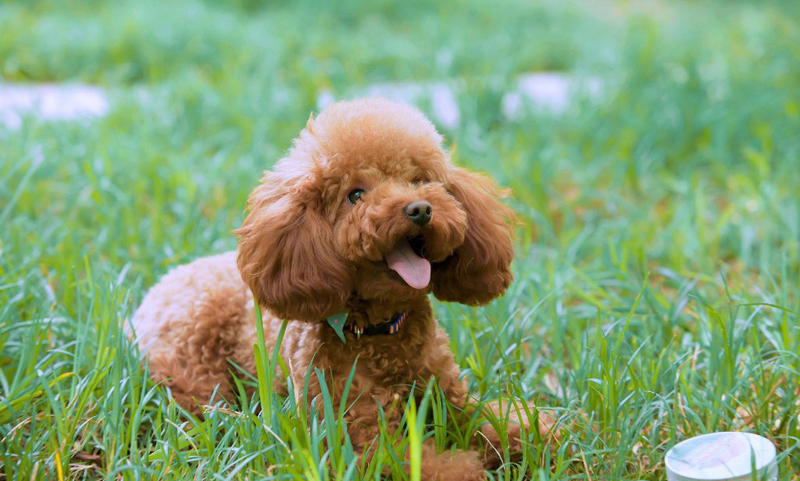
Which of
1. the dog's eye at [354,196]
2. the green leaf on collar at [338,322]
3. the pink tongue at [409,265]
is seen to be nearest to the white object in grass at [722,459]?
the pink tongue at [409,265]

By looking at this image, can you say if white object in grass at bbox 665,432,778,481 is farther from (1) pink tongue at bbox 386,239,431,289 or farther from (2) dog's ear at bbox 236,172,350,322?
(2) dog's ear at bbox 236,172,350,322

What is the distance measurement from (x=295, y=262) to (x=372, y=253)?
0.67 ft

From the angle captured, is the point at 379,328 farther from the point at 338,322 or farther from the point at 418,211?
the point at 418,211

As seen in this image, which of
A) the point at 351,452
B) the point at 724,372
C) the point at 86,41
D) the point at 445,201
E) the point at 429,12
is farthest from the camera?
the point at 429,12

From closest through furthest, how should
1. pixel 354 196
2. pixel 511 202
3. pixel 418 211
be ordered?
pixel 418 211 < pixel 354 196 < pixel 511 202

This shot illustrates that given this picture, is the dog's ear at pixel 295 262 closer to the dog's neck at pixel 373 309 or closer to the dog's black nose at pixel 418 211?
the dog's neck at pixel 373 309

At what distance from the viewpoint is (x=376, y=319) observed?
6.66 feet

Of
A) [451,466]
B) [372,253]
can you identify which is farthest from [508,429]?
[372,253]

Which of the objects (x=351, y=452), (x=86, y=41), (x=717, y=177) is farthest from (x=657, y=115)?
(x=86, y=41)

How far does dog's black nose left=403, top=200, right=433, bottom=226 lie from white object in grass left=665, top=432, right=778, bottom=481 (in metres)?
0.84

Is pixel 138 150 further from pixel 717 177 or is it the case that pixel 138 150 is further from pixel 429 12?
pixel 429 12

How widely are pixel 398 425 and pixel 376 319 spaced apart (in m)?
0.30

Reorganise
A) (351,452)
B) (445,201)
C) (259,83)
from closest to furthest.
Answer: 1. (351,452)
2. (445,201)
3. (259,83)

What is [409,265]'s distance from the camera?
1.86 metres
